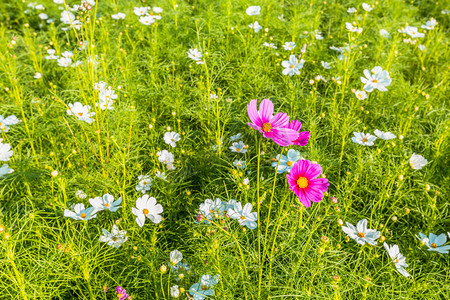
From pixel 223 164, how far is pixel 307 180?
0.96 metres

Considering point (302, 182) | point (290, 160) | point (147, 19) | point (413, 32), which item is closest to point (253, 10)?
point (147, 19)

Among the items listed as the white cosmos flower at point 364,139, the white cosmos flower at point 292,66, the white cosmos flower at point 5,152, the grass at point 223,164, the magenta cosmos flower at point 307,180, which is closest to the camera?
the magenta cosmos flower at point 307,180

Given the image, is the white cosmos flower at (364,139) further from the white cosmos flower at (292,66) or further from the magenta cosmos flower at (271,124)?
the magenta cosmos flower at (271,124)

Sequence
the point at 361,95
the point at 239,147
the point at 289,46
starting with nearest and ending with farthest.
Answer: the point at 239,147
the point at 361,95
the point at 289,46

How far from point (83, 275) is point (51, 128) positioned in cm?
107

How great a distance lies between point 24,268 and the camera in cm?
152

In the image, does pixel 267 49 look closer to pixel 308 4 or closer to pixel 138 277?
pixel 308 4

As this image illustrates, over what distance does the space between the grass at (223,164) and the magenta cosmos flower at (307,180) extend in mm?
74

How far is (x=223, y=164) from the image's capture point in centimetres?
203

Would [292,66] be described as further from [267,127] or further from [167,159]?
[267,127]

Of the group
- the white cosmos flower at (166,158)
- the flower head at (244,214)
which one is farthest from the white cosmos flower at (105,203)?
the flower head at (244,214)

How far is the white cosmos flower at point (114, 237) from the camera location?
61.2 inches

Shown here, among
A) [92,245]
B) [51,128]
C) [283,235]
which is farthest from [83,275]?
[51,128]

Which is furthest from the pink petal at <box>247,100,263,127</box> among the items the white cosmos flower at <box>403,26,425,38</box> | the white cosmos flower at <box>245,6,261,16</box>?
the white cosmos flower at <box>403,26,425,38</box>
